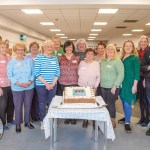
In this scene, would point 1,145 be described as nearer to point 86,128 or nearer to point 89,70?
point 86,128

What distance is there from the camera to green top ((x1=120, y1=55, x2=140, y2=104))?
132 inches

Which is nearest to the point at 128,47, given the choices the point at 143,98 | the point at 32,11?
the point at 143,98

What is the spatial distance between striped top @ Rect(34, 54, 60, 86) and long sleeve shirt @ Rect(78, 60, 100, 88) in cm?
41

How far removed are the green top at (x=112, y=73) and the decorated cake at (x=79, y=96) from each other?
0.89 m

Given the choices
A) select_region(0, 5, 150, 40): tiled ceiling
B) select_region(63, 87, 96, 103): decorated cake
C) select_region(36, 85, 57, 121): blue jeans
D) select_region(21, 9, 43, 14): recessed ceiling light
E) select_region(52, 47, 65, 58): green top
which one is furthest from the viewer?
select_region(21, 9, 43, 14): recessed ceiling light

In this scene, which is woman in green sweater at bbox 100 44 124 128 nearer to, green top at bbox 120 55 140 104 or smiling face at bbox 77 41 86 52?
green top at bbox 120 55 140 104

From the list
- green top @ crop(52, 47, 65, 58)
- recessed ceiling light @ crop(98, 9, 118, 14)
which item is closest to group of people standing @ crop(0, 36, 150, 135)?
green top @ crop(52, 47, 65, 58)

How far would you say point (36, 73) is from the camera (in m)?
3.21

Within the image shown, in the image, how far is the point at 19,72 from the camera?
3.30 meters

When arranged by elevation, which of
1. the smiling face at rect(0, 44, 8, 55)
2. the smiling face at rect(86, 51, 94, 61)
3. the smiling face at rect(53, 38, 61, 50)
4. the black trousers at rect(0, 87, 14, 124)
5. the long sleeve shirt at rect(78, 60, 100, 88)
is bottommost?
the black trousers at rect(0, 87, 14, 124)

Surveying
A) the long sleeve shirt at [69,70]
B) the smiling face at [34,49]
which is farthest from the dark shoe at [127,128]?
the smiling face at [34,49]

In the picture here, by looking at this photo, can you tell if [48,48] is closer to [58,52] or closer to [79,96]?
[58,52]

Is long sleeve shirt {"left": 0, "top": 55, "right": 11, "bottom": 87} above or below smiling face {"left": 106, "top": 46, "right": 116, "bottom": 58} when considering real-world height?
below

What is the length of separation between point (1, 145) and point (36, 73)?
110 cm
